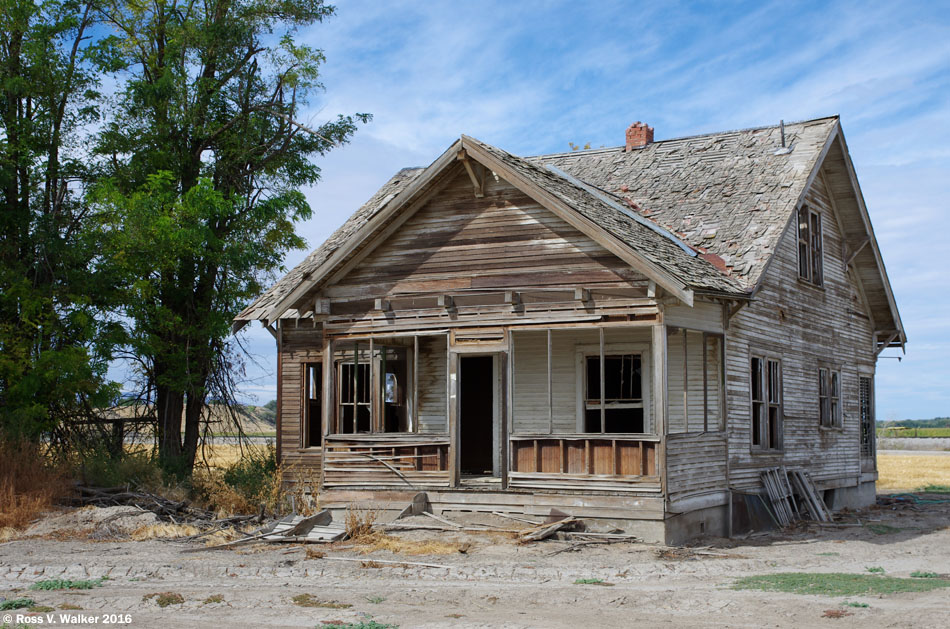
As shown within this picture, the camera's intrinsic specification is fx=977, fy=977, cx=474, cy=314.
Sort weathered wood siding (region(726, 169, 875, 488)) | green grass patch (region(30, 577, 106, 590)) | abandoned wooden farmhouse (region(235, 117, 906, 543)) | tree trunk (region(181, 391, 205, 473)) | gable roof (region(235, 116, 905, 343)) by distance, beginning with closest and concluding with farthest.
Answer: green grass patch (region(30, 577, 106, 590)) → abandoned wooden farmhouse (region(235, 117, 906, 543)) → gable roof (region(235, 116, 905, 343)) → weathered wood siding (region(726, 169, 875, 488)) → tree trunk (region(181, 391, 205, 473))

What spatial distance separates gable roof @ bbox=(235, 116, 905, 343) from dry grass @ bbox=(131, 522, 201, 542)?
12.3 ft

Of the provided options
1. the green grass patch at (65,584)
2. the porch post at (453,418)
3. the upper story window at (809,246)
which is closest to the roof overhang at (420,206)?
the porch post at (453,418)

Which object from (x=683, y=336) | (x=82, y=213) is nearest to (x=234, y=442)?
(x=82, y=213)

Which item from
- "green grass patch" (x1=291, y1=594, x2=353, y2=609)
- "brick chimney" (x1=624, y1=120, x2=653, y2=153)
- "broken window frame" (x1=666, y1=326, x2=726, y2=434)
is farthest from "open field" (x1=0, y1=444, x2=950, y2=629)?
"brick chimney" (x1=624, y1=120, x2=653, y2=153)

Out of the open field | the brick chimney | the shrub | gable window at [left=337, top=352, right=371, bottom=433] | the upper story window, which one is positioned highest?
the brick chimney

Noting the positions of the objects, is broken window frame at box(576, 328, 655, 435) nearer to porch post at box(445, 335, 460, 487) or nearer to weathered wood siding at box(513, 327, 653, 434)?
weathered wood siding at box(513, 327, 653, 434)

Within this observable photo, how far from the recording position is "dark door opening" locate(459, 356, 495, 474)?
19.3 m

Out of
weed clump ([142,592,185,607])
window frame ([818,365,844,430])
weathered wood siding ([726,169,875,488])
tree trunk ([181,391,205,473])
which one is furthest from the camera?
tree trunk ([181,391,205,473])

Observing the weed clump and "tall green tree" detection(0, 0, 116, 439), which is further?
"tall green tree" detection(0, 0, 116, 439)

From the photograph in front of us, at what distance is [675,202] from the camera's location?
64.6ft

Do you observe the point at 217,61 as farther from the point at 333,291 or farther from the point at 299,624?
the point at 299,624

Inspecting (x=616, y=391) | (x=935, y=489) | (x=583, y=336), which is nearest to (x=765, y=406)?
(x=616, y=391)

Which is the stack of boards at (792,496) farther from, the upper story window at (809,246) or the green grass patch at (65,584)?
the green grass patch at (65,584)

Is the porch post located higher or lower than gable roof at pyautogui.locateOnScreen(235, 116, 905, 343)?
lower
